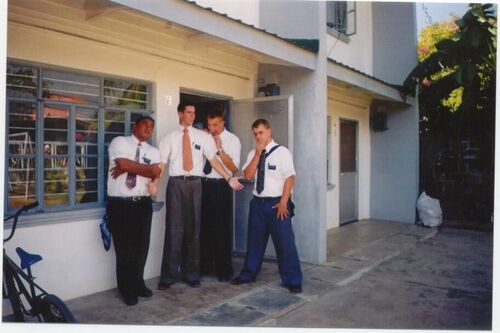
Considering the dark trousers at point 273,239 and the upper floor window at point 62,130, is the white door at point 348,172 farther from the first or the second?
the upper floor window at point 62,130

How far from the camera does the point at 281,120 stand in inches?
227

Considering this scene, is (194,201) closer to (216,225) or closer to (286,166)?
(216,225)

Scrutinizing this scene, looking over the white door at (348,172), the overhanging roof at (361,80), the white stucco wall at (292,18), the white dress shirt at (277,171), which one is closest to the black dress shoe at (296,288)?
the white dress shirt at (277,171)

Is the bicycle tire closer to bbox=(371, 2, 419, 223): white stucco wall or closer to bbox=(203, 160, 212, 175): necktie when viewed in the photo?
bbox=(203, 160, 212, 175): necktie

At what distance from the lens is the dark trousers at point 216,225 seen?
5129 mm

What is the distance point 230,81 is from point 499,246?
12.9 feet

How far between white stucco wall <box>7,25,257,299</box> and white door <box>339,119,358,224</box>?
450 cm

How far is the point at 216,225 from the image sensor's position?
204 inches

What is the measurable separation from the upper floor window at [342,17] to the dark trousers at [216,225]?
4701 millimetres

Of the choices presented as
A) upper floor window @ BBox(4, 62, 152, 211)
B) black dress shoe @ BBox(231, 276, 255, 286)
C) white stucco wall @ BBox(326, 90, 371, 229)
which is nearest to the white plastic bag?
white stucco wall @ BBox(326, 90, 371, 229)

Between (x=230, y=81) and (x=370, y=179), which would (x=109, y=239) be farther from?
(x=370, y=179)

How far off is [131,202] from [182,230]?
0.76 metres

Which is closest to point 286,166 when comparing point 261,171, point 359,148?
point 261,171

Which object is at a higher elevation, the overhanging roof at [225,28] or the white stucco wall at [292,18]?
the white stucco wall at [292,18]
